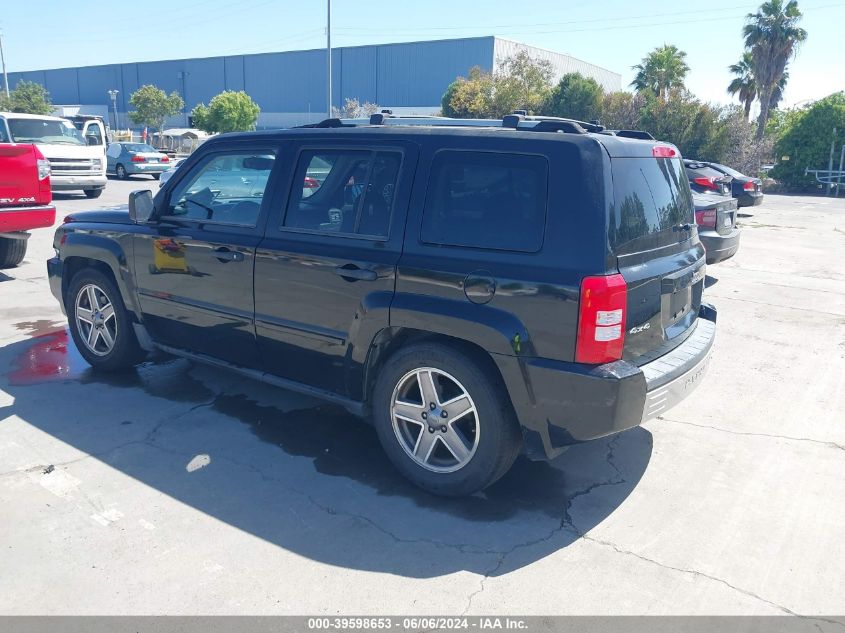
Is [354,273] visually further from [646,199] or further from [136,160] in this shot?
[136,160]

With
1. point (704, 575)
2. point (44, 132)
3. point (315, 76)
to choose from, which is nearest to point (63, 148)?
point (44, 132)

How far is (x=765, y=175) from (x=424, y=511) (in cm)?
3500

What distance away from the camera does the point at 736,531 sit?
3.63 m

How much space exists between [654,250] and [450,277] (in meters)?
1.12

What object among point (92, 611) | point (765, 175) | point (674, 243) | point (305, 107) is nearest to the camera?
point (92, 611)

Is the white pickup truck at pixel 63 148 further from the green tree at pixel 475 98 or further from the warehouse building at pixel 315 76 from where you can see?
the warehouse building at pixel 315 76

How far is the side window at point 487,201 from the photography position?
11.5 feet

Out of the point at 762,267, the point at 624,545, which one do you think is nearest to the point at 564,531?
the point at 624,545

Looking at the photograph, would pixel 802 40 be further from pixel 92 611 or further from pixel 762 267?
pixel 92 611

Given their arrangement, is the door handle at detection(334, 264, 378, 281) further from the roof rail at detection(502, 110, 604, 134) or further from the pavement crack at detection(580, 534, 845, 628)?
the pavement crack at detection(580, 534, 845, 628)

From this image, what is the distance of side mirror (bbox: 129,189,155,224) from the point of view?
504 cm

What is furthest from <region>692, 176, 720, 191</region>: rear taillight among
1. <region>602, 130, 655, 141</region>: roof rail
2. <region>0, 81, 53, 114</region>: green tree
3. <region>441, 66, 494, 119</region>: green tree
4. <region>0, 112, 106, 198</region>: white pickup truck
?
<region>0, 81, 53, 114</region>: green tree

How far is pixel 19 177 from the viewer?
8.55 m

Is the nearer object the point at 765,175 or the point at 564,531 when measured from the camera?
the point at 564,531
